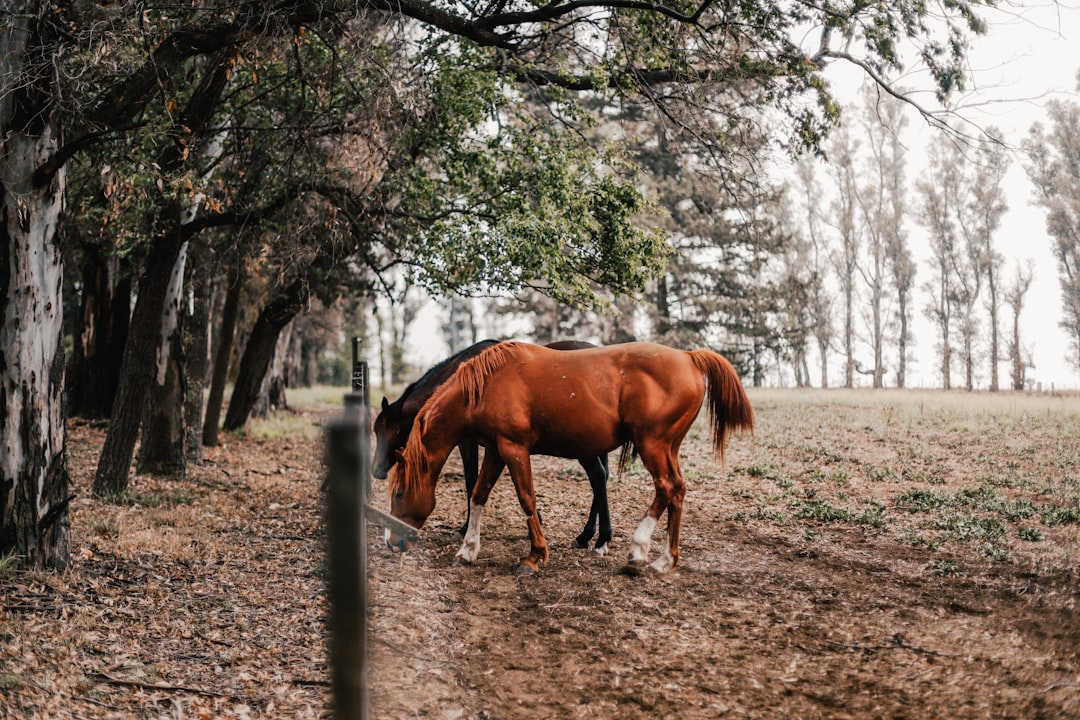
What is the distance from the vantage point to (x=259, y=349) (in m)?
16.5

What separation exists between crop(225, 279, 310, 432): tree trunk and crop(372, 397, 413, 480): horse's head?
6.19 m

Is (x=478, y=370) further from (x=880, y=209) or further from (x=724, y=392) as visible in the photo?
(x=880, y=209)

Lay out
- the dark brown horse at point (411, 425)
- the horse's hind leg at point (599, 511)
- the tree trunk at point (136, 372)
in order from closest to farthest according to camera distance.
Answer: the dark brown horse at point (411, 425), the horse's hind leg at point (599, 511), the tree trunk at point (136, 372)

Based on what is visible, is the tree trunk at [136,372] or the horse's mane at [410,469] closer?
the horse's mane at [410,469]

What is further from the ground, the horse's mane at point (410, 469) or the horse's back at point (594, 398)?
the horse's back at point (594, 398)

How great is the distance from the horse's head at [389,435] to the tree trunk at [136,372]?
388cm

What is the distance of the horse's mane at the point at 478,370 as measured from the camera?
25.3 feet

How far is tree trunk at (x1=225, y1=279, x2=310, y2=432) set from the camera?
49.7ft

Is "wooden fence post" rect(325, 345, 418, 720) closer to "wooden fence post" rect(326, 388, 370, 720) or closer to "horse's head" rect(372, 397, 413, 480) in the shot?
"wooden fence post" rect(326, 388, 370, 720)

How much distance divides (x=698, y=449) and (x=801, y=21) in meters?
9.94

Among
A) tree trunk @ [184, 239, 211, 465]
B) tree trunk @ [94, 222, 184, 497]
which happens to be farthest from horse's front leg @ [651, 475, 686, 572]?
tree trunk @ [184, 239, 211, 465]

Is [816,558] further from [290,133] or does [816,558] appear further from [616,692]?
[290,133]

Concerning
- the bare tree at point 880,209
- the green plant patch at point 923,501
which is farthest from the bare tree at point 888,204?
the green plant patch at point 923,501

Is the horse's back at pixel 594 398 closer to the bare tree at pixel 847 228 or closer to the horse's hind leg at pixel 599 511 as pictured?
Result: the horse's hind leg at pixel 599 511
